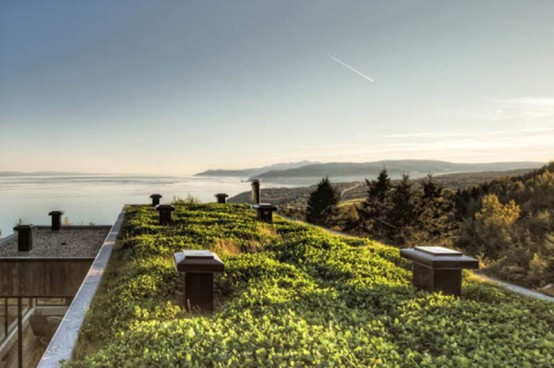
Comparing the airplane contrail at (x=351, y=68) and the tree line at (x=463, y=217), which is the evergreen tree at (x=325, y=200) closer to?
the tree line at (x=463, y=217)

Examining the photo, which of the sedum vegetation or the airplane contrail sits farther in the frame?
the airplane contrail

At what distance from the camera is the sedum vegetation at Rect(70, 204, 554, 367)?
325 cm

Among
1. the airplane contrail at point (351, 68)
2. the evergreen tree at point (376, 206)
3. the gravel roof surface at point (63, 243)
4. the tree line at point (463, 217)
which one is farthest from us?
the evergreen tree at point (376, 206)

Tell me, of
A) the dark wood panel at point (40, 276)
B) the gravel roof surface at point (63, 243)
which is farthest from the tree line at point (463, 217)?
the gravel roof surface at point (63, 243)

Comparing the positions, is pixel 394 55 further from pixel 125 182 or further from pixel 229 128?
pixel 125 182

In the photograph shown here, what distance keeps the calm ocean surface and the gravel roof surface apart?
803mm

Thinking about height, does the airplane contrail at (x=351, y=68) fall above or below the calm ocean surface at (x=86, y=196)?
above

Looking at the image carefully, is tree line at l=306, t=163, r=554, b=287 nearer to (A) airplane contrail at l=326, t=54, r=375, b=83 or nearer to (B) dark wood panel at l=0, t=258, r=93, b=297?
(A) airplane contrail at l=326, t=54, r=375, b=83

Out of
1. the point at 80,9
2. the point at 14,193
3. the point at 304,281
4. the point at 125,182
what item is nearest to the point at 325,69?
the point at 80,9

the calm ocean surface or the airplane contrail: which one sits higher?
the airplane contrail

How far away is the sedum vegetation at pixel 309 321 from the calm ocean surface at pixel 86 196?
30.0 ft

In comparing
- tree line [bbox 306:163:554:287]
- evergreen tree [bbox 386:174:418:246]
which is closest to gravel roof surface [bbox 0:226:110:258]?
tree line [bbox 306:163:554:287]

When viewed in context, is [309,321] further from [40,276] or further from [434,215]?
[434,215]

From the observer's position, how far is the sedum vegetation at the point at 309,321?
325 centimetres
